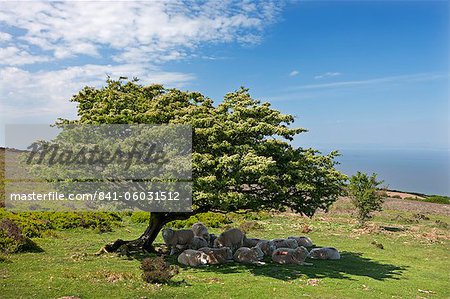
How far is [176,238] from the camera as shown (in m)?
27.1

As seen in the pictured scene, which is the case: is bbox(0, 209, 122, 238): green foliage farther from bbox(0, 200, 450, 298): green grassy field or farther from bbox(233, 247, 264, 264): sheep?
bbox(233, 247, 264, 264): sheep

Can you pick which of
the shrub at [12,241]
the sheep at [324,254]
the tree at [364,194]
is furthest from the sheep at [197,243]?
the tree at [364,194]

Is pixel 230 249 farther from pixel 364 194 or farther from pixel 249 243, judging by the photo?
pixel 364 194

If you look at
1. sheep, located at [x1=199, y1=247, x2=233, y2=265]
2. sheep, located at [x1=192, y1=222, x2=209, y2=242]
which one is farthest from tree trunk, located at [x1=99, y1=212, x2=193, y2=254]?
sheep, located at [x1=192, y1=222, x2=209, y2=242]

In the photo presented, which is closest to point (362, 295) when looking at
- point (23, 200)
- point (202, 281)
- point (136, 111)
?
point (202, 281)

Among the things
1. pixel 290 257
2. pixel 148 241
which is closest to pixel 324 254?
pixel 290 257

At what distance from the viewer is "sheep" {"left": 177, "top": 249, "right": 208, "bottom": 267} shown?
80.0 ft

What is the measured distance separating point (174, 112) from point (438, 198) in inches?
3358

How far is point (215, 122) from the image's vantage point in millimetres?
23500

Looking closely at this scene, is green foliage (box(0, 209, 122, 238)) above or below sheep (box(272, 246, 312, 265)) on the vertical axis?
above

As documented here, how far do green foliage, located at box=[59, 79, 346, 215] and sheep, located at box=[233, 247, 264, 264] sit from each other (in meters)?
3.20

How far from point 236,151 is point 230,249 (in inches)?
305

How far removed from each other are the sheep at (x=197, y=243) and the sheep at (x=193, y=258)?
2.81m

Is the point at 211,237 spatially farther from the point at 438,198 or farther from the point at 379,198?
the point at 438,198
